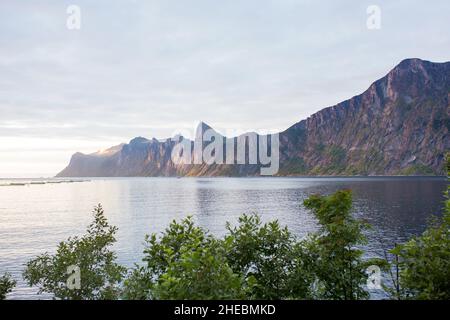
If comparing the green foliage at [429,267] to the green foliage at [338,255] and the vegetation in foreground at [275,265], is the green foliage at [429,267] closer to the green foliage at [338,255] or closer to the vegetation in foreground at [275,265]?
the vegetation in foreground at [275,265]

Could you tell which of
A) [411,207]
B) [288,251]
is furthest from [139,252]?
[411,207]

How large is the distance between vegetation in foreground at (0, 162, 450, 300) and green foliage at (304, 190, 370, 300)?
0.06 m

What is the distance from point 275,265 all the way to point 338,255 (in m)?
4.58

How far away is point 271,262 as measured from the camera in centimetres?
2217

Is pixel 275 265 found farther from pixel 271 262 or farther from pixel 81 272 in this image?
pixel 81 272

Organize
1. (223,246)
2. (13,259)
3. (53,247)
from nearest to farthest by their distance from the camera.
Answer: (223,246) < (13,259) < (53,247)

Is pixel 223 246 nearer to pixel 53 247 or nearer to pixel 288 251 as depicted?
pixel 288 251

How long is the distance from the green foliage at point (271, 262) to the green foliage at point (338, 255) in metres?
1.42

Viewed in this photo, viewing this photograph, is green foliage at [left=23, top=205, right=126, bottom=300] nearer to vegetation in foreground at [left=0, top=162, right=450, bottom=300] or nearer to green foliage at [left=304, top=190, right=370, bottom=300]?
vegetation in foreground at [left=0, top=162, right=450, bottom=300]

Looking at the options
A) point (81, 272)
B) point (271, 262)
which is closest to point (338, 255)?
point (271, 262)

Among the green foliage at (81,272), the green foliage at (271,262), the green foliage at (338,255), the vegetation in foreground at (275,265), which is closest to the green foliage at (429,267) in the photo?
the vegetation in foreground at (275,265)

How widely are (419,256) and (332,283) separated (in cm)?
725

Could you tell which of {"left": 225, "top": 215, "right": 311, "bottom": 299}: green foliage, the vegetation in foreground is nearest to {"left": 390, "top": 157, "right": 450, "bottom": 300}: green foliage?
the vegetation in foreground
